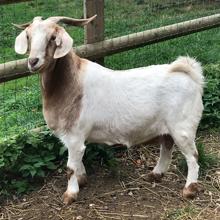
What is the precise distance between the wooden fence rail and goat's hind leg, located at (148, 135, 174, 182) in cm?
137

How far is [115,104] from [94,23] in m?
1.46

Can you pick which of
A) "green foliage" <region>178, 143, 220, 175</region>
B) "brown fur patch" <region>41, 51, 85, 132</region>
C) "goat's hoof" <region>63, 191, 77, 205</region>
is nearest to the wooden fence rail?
"brown fur patch" <region>41, 51, 85, 132</region>

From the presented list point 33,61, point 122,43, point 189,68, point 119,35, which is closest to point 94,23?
point 122,43

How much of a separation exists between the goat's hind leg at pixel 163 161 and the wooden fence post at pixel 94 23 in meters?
1.47

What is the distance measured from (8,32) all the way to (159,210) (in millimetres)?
5531

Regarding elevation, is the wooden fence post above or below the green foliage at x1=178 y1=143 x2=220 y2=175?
above

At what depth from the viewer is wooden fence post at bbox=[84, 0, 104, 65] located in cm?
593

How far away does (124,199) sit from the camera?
511 cm

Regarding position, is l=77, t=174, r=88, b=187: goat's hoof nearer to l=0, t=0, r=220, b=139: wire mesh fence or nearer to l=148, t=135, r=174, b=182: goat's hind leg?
l=148, t=135, r=174, b=182: goat's hind leg

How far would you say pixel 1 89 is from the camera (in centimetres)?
732

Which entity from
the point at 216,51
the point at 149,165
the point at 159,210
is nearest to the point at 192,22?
the point at 216,51

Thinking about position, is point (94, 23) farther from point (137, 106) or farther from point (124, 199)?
point (124, 199)

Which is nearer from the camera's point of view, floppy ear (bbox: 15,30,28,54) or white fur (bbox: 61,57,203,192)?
floppy ear (bbox: 15,30,28,54)

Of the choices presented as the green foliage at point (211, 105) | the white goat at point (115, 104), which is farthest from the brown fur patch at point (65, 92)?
the green foliage at point (211, 105)
